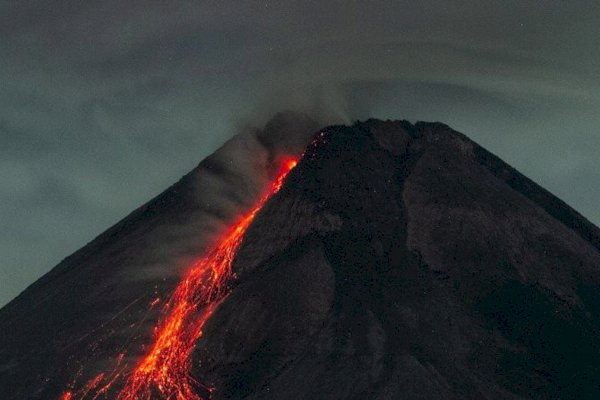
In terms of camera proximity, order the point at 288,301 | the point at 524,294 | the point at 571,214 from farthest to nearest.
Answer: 1. the point at 571,214
2. the point at 524,294
3. the point at 288,301

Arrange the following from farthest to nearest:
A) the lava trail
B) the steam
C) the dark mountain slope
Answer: the steam, the lava trail, the dark mountain slope

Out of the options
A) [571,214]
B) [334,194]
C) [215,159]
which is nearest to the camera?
[334,194]

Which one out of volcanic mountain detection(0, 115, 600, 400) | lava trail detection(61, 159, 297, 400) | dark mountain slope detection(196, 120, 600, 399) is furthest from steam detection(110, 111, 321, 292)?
dark mountain slope detection(196, 120, 600, 399)

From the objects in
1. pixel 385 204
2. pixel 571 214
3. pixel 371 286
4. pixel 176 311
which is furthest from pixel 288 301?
pixel 571 214

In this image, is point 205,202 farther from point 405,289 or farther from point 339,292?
point 405,289

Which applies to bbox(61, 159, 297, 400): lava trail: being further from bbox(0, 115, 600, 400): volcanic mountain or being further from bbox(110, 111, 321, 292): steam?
bbox(110, 111, 321, 292): steam

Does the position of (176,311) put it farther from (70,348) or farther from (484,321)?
(484,321)

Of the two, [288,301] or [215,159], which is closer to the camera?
[288,301]
